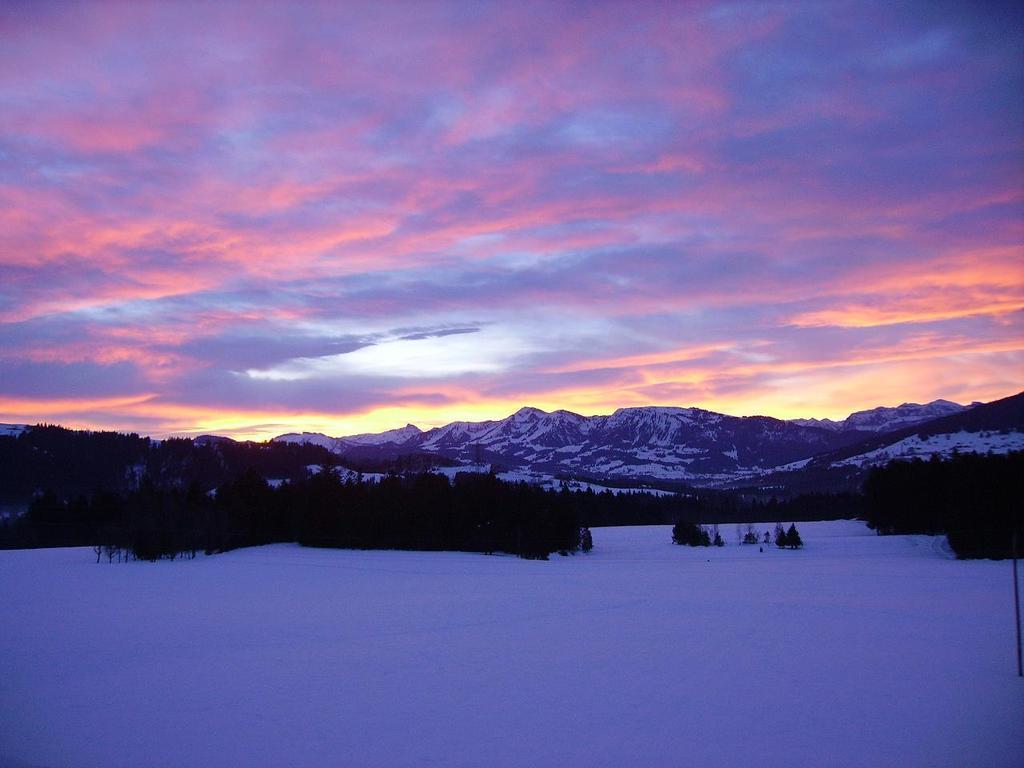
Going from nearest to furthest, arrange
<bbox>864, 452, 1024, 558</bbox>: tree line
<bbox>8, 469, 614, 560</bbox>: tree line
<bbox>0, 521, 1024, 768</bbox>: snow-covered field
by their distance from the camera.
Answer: <bbox>0, 521, 1024, 768</bbox>: snow-covered field → <bbox>864, 452, 1024, 558</bbox>: tree line → <bbox>8, 469, 614, 560</bbox>: tree line

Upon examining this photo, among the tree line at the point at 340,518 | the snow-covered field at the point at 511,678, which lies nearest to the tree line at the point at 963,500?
the snow-covered field at the point at 511,678

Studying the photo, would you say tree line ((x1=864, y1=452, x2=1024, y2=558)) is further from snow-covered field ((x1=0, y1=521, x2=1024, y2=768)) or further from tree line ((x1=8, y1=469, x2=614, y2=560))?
tree line ((x1=8, y1=469, x2=614, y2=560))

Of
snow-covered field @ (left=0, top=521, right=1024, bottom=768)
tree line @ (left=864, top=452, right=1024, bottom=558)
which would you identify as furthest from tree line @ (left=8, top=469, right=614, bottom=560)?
tree line @ (left=864, top=452, right=1024, bottom=558)

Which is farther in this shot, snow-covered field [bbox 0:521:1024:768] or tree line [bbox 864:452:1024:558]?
tree line [bbox 864:452:1024:558]

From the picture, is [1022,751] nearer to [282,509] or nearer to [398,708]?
[398,708]

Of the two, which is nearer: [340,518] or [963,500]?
[963,500]

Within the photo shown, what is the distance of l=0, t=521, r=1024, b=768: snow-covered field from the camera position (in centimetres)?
1057

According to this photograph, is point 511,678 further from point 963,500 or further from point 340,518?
point 340,518

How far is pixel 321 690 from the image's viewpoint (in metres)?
13.6

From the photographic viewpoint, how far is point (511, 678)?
1455 cm

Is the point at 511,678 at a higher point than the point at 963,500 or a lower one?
lower

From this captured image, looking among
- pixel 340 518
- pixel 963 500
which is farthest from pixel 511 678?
pixel 340 518

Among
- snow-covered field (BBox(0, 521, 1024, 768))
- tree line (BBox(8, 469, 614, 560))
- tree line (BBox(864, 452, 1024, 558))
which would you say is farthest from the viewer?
tree line (BBox(8, 469, 614, 560))

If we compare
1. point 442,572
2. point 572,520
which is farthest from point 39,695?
point 572,520
